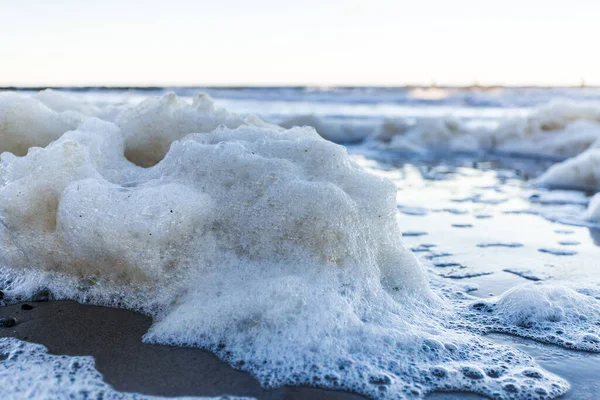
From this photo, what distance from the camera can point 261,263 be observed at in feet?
Answer: 6.30

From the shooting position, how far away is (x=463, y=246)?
2.98 meters

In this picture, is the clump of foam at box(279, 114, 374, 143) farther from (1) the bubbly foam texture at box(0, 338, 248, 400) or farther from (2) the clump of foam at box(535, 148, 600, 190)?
(1) the bubbly foam texture at box(0, 338, 248, 400)

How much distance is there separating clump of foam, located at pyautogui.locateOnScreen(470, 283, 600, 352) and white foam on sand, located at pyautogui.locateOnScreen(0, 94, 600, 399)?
0.5 inches

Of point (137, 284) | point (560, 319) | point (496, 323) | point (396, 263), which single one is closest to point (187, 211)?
point (137, 284)

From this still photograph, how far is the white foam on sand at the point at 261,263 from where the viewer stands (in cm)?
161

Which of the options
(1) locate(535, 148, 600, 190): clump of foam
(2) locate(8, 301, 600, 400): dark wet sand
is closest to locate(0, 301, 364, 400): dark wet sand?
(2) locate(8, 301, 600, 400): dark wet sand

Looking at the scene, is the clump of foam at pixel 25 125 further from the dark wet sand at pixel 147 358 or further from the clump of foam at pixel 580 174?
the clump of foam at pixel 580 174

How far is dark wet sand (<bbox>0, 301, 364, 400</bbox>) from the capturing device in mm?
1464

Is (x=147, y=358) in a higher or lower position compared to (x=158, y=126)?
lower

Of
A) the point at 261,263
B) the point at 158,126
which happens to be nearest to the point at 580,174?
the point at 158,126

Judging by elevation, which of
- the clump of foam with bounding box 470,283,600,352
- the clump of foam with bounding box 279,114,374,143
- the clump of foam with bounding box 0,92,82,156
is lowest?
the clump of foam with bounding box 279,114,374,143

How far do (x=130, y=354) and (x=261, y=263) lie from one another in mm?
528

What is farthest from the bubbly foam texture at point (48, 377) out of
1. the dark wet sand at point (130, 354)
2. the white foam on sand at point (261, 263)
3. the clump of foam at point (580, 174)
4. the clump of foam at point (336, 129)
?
the clump of foam at point (336, 129)

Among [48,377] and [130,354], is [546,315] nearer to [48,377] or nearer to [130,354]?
[130,354]
